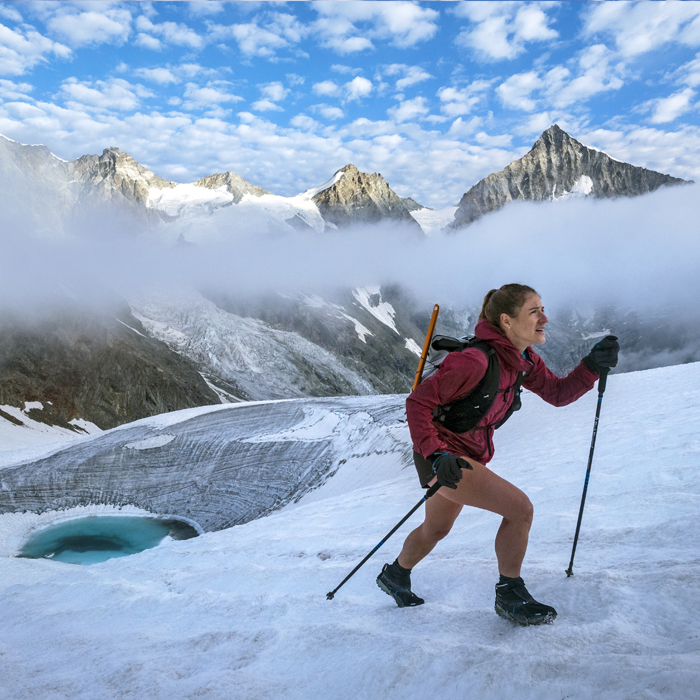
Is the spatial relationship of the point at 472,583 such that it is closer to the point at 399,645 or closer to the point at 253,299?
the point at 399,645

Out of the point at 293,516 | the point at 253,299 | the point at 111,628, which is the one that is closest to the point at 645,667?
the point at 111,628

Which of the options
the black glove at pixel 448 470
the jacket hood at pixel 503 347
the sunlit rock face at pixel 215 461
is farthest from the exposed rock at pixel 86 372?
the black glove at pixel 448 470

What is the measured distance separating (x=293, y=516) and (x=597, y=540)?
6976mm

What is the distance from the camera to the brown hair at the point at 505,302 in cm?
389

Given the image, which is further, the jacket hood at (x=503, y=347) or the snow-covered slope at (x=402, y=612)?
the jacket hood at (x=503, y=347)

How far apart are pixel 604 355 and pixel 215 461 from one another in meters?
21.3

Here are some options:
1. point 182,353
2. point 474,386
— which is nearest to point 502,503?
point 474,386

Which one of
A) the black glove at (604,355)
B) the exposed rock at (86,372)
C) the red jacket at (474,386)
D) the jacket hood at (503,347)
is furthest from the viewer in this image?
the exposed rock at (86,372)

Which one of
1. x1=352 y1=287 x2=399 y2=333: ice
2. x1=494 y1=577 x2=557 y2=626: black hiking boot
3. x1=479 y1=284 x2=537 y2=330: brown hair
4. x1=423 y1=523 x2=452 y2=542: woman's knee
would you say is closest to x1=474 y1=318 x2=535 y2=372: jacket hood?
x1=479 y1=284 x2=537 y2=330: brown hair

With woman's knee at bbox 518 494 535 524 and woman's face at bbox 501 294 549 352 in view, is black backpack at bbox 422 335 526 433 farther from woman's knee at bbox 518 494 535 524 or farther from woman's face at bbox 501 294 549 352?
woman's knee at bbox 518 494 535 524

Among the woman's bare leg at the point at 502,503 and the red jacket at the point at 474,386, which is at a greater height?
the red jacket at the point at 474,386

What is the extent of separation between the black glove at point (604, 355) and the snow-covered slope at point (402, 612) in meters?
1.70

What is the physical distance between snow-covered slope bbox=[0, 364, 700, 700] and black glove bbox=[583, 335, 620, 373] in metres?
1.70

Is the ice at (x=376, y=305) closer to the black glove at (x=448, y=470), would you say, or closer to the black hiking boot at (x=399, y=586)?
the black hiking boot at (x=399, y=586)
